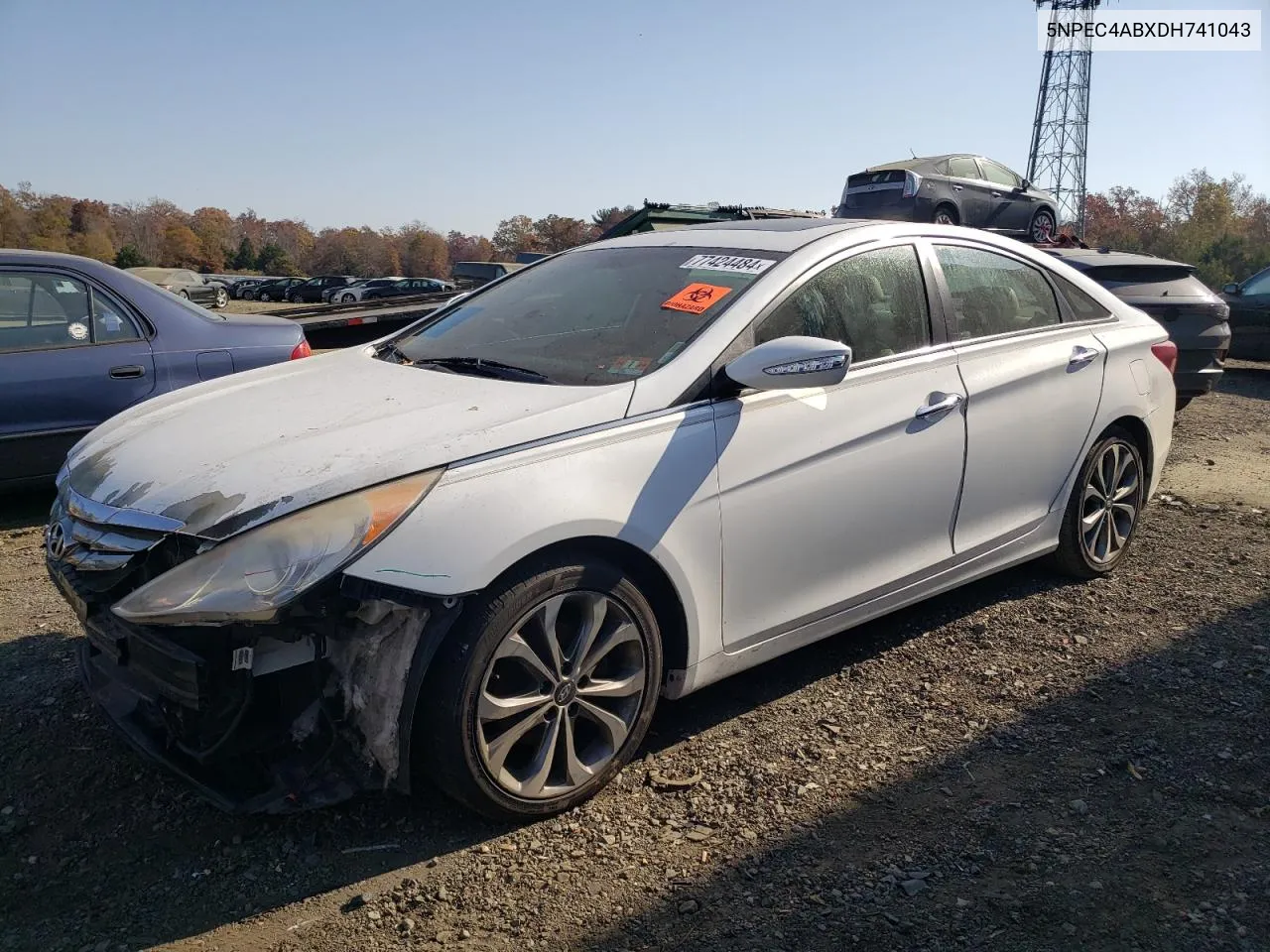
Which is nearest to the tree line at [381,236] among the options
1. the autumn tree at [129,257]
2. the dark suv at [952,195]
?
the autumn tree at [129,257]

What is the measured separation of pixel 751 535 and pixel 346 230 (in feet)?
379

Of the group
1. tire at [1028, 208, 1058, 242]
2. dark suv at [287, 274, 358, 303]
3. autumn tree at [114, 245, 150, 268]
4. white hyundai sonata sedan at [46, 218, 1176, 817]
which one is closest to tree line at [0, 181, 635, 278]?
autumn tree at [114, 245, 150, 268]

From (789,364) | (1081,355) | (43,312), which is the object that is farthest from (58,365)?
(1081,355)

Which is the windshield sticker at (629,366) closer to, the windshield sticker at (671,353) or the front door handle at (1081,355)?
the windshield sticker at (671,353)

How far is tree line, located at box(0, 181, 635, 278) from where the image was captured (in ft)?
232

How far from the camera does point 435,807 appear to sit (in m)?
2.88

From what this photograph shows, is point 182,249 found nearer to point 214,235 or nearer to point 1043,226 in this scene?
point 214,235

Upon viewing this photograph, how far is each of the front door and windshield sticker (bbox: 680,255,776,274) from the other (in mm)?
161

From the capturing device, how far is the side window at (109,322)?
5.71m

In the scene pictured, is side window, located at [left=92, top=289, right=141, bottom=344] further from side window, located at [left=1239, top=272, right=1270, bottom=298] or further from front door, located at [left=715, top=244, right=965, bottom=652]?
side window, located at [left=1239, top=272, right=1270, bottom=298]

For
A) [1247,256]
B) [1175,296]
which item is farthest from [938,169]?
[1247,256]

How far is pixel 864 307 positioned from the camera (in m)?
3.57

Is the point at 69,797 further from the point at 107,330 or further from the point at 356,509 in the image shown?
Result: the point at 107,330

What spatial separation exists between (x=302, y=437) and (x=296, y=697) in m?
0.71
